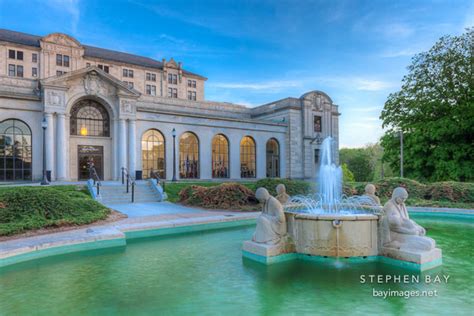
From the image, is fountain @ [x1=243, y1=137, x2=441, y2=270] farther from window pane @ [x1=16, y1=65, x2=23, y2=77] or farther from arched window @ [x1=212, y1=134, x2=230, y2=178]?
window pane @ [x1=16, y1=65, x2=23, y2=77]

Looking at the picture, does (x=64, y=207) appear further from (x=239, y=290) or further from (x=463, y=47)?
(x=463, y=47)

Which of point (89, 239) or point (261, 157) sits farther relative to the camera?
point (261, 157)

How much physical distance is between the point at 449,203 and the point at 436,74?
1627cm

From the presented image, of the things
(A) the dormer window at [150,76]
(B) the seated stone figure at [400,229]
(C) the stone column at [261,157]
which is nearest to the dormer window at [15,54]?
(A) the dormer window at [150,76]

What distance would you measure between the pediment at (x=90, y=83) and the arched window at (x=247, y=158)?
13.0m

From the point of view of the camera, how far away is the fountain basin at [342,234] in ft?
24.4

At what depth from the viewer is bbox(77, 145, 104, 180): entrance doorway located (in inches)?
1057

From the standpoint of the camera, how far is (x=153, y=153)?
97.2 ft

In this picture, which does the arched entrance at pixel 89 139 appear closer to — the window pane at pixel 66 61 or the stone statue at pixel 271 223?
the stone statue at pixel 271 223

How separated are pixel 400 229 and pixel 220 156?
88.4 ft

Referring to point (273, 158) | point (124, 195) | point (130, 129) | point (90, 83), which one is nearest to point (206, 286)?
point (124, 195)

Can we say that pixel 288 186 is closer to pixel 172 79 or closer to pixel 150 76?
pixel 150 76

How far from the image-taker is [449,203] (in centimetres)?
1816

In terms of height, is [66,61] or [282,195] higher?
[66,61]
